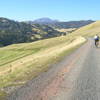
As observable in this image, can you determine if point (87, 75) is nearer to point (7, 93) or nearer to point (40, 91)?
point (40, 91)

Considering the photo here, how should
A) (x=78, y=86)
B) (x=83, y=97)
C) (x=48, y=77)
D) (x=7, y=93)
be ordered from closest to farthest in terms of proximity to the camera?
(x=83, y=97)
(x=7, y=93)
(x=78, y=86)
(x=48, y=77)

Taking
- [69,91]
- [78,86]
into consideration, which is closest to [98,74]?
[78,86]

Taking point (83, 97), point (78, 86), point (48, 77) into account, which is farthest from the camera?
point (48, 77)

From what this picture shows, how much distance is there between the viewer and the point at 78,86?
12.9 metres

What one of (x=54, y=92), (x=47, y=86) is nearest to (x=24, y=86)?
(x=47, y=86)

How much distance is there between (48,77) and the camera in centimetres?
1578

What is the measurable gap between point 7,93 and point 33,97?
1401 mm

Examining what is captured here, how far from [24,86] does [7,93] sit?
1.53 m

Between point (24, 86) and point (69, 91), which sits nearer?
point (69, 91)

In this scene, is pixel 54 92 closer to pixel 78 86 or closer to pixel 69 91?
pixel 69 91

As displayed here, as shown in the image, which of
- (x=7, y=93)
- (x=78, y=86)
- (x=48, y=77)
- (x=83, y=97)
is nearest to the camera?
(x=83, y=97)

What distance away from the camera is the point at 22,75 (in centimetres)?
1620

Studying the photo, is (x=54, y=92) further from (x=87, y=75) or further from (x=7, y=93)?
(x=87, y=75)

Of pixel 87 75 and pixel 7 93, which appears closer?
pixel 7 93
